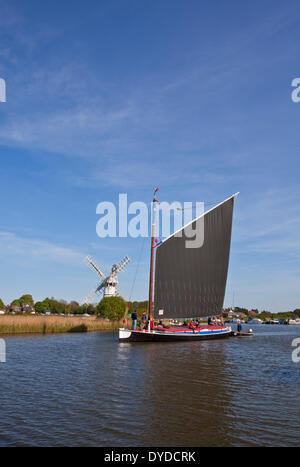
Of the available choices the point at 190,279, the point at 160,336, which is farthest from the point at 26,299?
the point at 160,336

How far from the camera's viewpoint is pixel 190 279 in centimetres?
3800

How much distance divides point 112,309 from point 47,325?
13415 millimetres

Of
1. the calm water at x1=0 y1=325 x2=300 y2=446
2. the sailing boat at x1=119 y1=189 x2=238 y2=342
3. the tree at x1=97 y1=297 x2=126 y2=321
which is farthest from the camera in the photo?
the tree at x1=97 y1=297 x2=126 y2=321

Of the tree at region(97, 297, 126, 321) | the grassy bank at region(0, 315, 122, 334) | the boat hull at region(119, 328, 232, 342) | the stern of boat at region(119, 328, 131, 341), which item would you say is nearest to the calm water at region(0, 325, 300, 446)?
the stern of boat at region(119, 328, 131, 341)

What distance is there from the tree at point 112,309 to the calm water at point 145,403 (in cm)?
3013

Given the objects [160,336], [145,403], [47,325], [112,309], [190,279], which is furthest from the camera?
[112,309]

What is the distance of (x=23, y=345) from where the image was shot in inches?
1059

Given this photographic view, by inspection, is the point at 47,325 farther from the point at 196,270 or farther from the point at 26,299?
the point at 26,299

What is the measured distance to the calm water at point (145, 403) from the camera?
881 cm

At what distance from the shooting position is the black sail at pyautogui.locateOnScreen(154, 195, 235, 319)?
120 ft

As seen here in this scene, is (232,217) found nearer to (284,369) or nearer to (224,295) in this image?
(224,295)

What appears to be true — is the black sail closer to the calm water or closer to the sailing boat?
the sailing boat

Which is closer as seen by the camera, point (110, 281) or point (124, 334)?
point (124, 334)

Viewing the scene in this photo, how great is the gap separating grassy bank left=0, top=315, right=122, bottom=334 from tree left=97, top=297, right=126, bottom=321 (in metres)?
1.69
